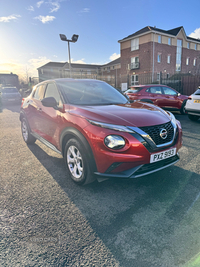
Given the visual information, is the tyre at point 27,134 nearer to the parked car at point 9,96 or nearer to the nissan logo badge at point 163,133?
the nissan logo badge at point 163,133

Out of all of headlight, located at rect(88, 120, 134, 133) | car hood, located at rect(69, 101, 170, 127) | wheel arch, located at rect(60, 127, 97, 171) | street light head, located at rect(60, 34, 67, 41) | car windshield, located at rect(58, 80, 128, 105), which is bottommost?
wheel arch, located at rect(60, 127, 97, 171)

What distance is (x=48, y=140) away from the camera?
3.72m

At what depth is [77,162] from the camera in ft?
9.42

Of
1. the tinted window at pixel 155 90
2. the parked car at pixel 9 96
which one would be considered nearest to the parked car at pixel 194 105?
the tinted window at pixel 155 90

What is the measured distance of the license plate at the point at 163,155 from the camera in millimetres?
2442

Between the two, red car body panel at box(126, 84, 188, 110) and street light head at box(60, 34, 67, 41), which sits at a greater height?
street light head at box(60, 34, 67, 41)

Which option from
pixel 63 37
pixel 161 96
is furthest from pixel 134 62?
pixel 161 96

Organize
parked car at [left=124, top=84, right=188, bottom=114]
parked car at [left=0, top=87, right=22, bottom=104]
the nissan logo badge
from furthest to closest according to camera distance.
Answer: parked car at [left=0, top=87, right=22, bottom=104], parked car at [left=124, top=84, right=188, bottom=114], the nissan logo badge

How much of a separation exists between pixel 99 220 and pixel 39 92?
3.38m

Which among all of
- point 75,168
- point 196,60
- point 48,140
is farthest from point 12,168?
point 196,60

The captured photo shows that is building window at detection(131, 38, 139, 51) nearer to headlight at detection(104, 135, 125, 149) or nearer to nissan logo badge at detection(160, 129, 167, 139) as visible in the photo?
nissan logo badge at detection(160, 129, 167, 139)

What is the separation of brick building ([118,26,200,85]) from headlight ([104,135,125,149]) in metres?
27.2

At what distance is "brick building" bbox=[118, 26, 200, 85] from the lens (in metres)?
30.0

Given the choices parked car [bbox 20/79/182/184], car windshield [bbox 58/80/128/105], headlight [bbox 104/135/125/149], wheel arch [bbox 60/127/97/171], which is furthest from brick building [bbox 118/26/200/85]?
headlight [bbox 104/135/125/149]
